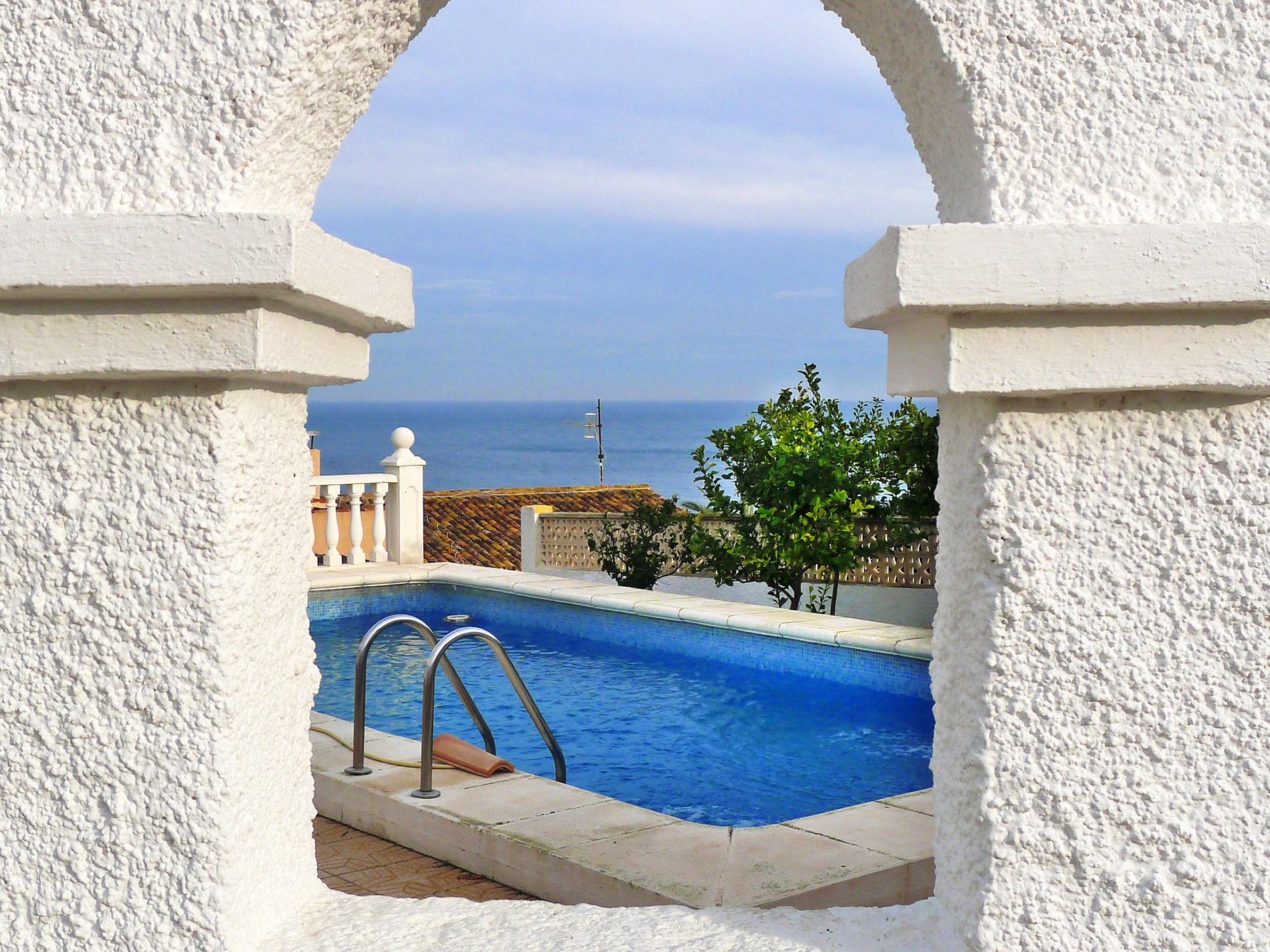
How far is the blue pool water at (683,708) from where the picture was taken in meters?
6.36

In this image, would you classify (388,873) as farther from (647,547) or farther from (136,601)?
(647,547)

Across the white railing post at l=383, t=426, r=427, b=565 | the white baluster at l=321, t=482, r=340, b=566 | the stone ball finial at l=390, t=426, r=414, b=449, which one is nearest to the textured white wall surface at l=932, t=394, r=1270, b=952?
the white baluster at l=321, t=482, r=340, b=566

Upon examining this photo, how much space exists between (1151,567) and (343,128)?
5.55 feet

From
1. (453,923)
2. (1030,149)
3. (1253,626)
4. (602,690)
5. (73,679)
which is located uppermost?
(1030,149)

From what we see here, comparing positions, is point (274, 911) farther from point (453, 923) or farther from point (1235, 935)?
point (1235, 935)

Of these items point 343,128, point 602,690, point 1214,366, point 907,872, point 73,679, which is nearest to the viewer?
point 1214,366

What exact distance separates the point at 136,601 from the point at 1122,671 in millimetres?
1743

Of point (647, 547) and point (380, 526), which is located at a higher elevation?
point (380, 526)

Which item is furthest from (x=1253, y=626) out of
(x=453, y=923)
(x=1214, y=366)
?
(x=453, y=923)

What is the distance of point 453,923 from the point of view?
228cm

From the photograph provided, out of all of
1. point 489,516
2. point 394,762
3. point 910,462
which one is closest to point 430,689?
point 394,762

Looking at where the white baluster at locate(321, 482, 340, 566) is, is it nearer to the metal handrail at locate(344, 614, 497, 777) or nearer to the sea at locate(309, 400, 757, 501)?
the metal handrail at locate(344, 614, 497, 777)

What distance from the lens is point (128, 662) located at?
204 cm

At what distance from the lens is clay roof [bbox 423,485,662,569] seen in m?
17.2
